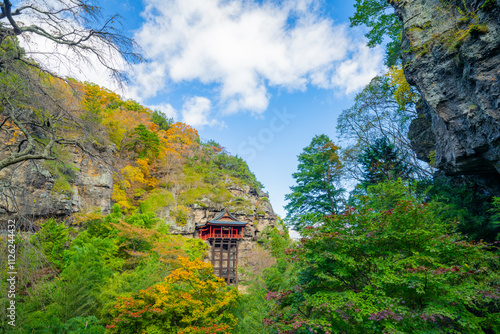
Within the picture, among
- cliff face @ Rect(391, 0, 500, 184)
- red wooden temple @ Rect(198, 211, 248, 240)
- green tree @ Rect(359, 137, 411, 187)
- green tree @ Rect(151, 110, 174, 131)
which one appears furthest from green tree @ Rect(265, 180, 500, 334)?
green tree @ Rect(151, 110, 174, 131)

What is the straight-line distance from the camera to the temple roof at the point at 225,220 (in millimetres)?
21398

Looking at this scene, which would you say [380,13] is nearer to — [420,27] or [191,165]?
[420,27]

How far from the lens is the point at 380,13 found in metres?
12.8

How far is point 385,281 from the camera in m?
3.93

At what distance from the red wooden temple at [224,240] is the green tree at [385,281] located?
16.6 metres

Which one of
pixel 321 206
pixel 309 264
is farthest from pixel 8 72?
pixel 321 206

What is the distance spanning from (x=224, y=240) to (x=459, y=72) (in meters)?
19.3

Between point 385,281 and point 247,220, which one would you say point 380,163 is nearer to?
point 385,281

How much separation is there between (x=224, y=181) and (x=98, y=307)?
1989cm

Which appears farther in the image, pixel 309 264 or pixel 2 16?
pixel 309 264

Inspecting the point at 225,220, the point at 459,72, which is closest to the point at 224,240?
the point at 225,220

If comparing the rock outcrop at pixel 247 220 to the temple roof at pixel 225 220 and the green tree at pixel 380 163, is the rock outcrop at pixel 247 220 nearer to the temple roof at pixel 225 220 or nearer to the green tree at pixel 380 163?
the temple roof at pixel 225 220

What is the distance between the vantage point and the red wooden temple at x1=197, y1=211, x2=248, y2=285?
21266 millimetres

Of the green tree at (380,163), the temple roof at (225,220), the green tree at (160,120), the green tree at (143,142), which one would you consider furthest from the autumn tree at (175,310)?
the green tree at (160,120)
